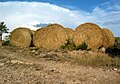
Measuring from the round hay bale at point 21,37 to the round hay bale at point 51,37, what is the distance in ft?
3.70

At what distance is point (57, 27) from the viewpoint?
774 inches

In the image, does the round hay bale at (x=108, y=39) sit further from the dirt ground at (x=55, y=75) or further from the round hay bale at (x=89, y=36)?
the dirt ground at (x=55, y=75)

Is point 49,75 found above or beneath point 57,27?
beneath

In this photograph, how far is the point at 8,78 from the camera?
27.8 ft

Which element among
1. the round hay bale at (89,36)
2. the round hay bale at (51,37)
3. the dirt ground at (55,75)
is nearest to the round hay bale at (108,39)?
the round hay bale at (89,36)

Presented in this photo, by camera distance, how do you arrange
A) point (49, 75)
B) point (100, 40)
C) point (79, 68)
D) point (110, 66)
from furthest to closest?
point (100, 40)
point (110, 66)
point (79, 68)
point (49, 75)

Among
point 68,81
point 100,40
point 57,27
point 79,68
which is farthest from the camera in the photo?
point 57,27

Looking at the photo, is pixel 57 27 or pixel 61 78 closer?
pixel 61 78

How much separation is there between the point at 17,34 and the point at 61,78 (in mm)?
13624

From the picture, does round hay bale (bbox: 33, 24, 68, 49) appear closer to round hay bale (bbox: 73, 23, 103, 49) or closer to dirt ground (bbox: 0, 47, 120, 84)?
round hay bale (bbox: 73, 23, 103, 49)

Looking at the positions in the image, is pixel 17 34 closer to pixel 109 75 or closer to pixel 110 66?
pixel 110 66

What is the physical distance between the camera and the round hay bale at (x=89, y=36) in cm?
1833

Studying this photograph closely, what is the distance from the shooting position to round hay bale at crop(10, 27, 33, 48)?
21.0m

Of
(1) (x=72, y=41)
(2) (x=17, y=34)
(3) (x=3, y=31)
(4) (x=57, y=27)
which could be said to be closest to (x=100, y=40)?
(1) (x=72, y=41)
